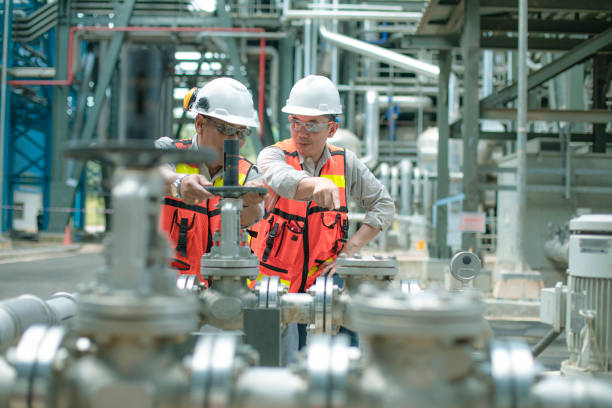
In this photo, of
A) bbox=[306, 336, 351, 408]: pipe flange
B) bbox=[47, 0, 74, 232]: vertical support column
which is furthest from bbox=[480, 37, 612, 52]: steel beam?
bbox=[47, 0, 74, 232]: vertical support column

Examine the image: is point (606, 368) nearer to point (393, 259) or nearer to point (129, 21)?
point (393, 259)

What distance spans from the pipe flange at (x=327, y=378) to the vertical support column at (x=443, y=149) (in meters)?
8.61

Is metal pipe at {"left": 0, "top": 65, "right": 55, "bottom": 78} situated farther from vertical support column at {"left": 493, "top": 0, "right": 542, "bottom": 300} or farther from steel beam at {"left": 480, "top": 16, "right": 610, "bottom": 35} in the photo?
vertical support column at {"left": 493, "top": 0, "right": 542, "bottom": 300}

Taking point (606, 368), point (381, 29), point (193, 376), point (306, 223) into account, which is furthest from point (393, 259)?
point (381, 29)

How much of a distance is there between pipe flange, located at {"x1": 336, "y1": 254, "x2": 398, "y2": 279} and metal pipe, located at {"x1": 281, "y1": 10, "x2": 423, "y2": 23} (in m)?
11.3

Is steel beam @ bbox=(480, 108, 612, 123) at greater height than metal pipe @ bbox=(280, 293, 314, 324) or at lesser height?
greater

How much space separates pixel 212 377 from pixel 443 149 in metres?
8.76

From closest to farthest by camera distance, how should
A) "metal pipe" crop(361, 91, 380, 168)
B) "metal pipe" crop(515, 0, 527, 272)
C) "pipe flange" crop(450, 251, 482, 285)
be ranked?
"pipe flange" crop(450, 251, 482, 285) → "metal pipe" crop(515, 0, 527, 272) → "metal pipe" crop(361, 91, 380, 168)

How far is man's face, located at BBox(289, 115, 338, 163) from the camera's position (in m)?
2.96

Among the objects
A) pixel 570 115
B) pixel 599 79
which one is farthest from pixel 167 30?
pixel 570 115

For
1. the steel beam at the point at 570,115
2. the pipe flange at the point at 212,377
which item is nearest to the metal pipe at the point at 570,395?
the pipe flange at the point at 212,377

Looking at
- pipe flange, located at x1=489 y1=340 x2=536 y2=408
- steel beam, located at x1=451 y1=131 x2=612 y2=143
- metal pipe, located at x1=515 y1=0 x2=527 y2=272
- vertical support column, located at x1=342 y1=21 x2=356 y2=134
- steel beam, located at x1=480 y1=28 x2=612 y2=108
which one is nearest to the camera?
pipe flange, located at x1=489 y1=340 x2=536 y2=408

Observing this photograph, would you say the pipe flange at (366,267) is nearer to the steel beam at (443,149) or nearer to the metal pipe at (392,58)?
the steel beam at (443,149)

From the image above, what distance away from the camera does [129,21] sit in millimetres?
16266
